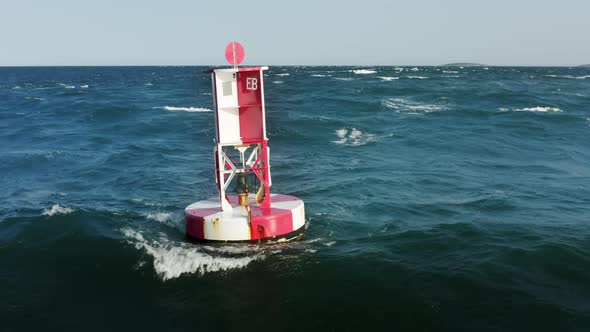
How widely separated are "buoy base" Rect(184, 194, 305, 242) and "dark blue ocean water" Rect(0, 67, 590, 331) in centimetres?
43

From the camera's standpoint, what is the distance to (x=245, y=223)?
1555cm

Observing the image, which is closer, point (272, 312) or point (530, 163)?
point (272, 312)

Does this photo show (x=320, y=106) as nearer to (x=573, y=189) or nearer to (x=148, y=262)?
(x=573, y=189)

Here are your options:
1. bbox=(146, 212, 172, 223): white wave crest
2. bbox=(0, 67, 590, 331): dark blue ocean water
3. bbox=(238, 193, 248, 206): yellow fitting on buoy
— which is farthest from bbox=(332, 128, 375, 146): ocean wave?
bbox=(238, 193, 248, 206): yellow fitting on buoy

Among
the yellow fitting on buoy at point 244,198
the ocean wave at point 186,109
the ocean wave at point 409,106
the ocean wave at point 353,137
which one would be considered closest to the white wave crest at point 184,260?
the yellow fitting on buoy at point 244,198

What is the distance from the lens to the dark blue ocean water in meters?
11.8

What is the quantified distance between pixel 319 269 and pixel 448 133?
27580mm

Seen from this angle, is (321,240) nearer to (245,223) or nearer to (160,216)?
(245,223)

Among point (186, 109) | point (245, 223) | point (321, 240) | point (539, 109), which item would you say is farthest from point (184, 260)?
point (539, 109)

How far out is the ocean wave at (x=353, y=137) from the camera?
118 ft

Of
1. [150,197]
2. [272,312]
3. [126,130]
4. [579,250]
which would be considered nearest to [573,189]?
[579,250]

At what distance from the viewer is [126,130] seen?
140 ft

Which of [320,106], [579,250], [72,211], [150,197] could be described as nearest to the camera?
[579,250]

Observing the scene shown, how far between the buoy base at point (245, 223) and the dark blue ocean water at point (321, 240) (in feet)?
1.41
